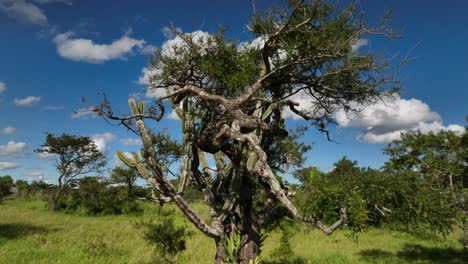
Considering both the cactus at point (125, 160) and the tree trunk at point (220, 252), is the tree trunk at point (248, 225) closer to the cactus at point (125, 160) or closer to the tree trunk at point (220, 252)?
the tree trunk at point (220, 252)

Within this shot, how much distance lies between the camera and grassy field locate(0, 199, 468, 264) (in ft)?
51.5

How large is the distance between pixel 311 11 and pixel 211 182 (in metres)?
6.27

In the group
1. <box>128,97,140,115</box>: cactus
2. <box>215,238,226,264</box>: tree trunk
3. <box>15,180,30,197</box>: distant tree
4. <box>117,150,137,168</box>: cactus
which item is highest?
<box>15,180,30,197</box>: distant tree

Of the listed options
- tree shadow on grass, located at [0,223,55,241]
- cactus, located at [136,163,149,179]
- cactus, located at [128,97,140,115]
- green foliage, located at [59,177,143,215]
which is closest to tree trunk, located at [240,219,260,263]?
cactus, located at [136,163,149,179]

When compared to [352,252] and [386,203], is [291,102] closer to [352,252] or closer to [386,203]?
[386,203]

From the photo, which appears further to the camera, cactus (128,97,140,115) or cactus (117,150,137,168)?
cactus (117,150,137,168)

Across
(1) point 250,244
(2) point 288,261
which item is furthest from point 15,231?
(1) point 250,244

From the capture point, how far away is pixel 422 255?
20.6 m

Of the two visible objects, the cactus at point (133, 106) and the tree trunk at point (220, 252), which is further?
the tree trunk at point (220, 252)

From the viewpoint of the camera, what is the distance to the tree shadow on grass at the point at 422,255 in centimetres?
1911

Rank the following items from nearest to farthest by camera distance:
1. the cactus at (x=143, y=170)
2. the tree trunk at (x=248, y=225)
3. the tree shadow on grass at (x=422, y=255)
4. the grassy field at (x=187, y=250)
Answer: the cactus at (x=143, y=170) < the tree trunk at (x=248, y=225) < the grassy field at (x=187, y=250) < the tree shadow on grass at (x=422, y=255)

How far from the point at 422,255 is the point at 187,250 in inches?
531

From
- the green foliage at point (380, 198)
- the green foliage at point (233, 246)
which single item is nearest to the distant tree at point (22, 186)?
the green foliage at point (233, 246)

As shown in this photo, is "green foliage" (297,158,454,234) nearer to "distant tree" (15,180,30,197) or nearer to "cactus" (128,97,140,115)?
"cactus" (128,97,140,115)
